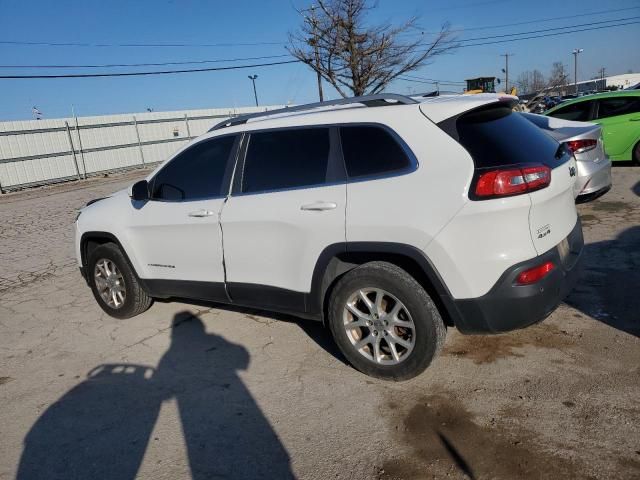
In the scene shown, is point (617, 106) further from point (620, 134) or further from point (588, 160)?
point (588, 160)

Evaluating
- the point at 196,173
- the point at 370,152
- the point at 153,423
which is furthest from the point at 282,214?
the point at 153,423

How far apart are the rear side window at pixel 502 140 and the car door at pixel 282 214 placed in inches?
33.1

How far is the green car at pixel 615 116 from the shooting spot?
9586mm

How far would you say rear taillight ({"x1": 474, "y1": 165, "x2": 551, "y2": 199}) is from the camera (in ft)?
8.93

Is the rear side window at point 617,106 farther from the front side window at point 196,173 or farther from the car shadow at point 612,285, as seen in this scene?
the front side window at point 196,173

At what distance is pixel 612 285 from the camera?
4.43 metres

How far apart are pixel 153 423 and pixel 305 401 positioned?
979 mm

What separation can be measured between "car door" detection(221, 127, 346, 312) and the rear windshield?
814 mm

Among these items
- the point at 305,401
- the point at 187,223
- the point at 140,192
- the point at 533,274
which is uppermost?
the point at 140,192

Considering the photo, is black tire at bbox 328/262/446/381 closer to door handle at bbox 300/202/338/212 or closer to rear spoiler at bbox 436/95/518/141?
door handle at bbox 300/202/338/212

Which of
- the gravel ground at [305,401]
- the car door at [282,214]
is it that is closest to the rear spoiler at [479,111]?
the car door at [282,214]

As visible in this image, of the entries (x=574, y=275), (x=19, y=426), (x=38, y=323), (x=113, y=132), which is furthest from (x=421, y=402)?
(x=113, y=132)

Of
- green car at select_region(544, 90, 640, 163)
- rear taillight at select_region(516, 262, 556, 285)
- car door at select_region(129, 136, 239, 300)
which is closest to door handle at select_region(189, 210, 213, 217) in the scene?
car door at select_region(129, 136, 239, 300)

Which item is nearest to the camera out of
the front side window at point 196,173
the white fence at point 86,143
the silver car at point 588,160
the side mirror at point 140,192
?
the front side window at point 196,173
